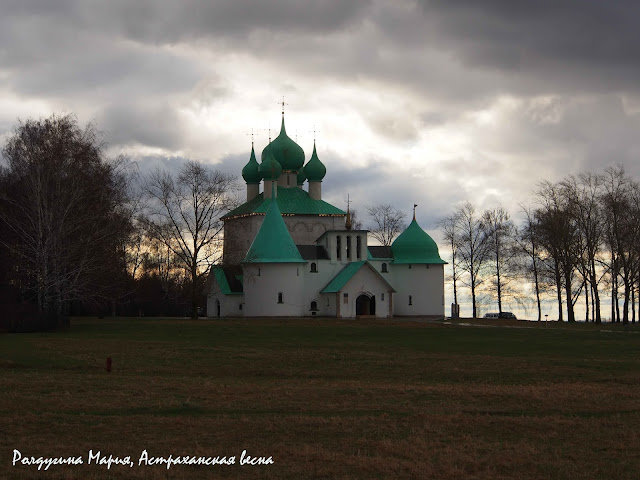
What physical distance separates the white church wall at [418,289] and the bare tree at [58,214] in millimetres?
25334

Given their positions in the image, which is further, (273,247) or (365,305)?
(365,305)

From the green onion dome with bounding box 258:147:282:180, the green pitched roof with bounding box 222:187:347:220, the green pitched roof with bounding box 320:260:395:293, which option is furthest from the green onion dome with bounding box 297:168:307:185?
the green pitched roof with bounding box 320:260:395:293

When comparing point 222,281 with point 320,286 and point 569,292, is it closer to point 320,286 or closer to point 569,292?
point 320,286

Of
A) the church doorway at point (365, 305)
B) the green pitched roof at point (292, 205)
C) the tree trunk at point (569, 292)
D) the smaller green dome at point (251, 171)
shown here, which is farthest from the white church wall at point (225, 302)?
the tree trunk at point (569, 292)

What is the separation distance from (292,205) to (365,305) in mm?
11756

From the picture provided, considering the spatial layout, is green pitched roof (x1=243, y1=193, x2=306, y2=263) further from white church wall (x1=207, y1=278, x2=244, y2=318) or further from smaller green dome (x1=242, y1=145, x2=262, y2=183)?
smaller green dome (x1=242, y1=145, x2=262, y2=183)

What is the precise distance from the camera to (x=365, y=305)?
67625 millimetres

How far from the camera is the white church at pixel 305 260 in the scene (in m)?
64.9

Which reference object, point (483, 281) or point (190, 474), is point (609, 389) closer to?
point (190, 474)

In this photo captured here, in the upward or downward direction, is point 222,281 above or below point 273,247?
below

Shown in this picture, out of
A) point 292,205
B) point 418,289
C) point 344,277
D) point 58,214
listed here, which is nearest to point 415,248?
point 418,289

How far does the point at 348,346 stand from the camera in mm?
37219

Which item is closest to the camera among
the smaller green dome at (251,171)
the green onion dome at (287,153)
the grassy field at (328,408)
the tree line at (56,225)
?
the grassy field at (328,408)

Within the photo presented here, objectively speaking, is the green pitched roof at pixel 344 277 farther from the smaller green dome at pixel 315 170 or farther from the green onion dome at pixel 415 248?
the smaller green dome at pixel 315 170
